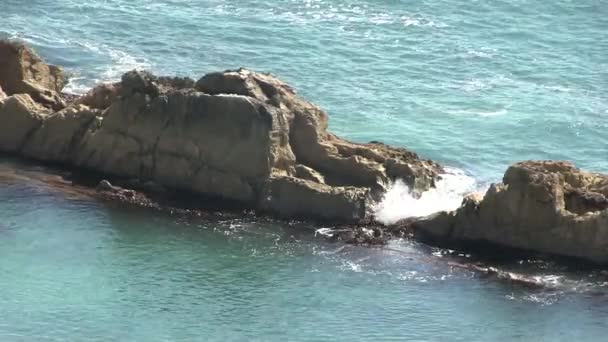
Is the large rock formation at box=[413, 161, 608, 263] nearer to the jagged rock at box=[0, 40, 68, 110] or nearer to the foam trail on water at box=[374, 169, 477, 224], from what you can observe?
the foam trail on water at box=[374, 169, 477, 224]

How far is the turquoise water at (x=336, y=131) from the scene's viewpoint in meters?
49.4

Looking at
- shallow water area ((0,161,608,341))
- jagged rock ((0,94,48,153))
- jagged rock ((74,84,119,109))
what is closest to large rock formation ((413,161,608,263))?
shallow water area ((0,161,608,341))

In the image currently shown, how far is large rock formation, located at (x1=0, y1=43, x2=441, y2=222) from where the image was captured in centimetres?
5788

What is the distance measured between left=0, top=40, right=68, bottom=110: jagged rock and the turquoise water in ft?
19.0

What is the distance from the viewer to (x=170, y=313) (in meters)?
49.4

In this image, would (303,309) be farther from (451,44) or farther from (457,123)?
(451,44)

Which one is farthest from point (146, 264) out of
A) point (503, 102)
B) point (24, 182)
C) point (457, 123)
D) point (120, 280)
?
point (503, 102)

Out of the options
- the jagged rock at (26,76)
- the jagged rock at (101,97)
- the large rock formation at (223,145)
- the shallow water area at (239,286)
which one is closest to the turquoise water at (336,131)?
the shallow water area at (239,286)

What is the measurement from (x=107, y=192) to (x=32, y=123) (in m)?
6.08

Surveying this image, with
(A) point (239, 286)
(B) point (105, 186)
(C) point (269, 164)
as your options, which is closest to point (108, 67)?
(B) point (105, 186)

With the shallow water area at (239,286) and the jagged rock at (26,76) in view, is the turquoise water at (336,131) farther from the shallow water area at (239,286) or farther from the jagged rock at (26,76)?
the jagged rock at (26,76)

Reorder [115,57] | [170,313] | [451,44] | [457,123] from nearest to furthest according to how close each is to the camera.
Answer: [170,313], [457,123], [115,57], [451,44]

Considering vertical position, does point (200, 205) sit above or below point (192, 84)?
below

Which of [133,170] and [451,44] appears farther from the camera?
[451,44]
